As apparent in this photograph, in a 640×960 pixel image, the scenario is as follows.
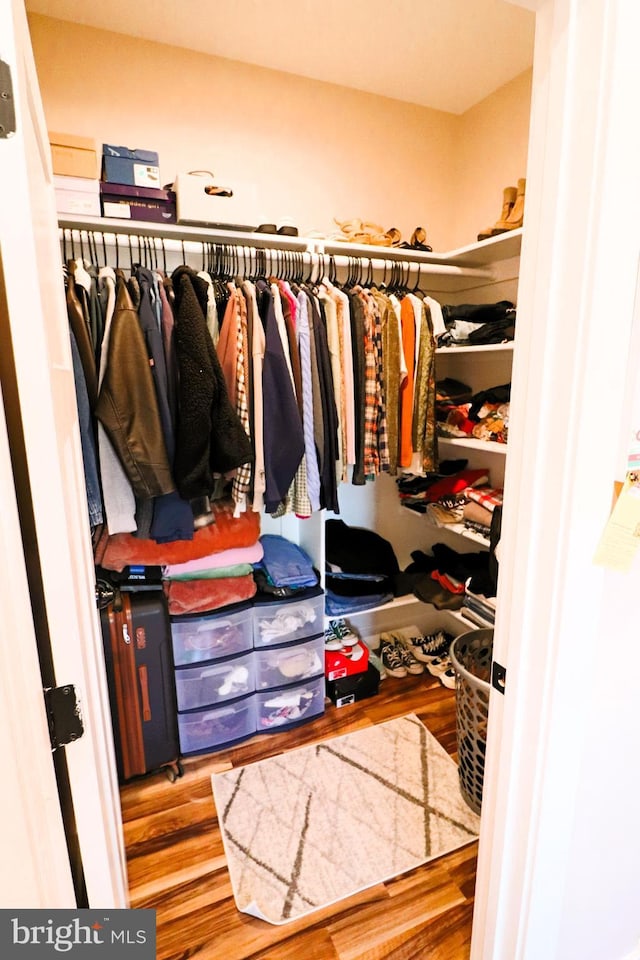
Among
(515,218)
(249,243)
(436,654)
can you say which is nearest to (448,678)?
(436,654)

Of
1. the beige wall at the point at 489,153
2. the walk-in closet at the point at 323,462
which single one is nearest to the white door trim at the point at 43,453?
the walk-in closet at the point at 323,462

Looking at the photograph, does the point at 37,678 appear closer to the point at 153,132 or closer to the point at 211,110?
the point at 153,132

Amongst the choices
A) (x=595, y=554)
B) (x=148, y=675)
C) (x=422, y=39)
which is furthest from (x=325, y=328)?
(x=148, y=675)

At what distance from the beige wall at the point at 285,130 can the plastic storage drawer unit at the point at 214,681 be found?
1.73 meters

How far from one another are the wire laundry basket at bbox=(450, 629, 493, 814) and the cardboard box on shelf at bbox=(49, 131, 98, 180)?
2.00m

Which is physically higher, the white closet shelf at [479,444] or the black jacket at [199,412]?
the black jacket at [199,412]

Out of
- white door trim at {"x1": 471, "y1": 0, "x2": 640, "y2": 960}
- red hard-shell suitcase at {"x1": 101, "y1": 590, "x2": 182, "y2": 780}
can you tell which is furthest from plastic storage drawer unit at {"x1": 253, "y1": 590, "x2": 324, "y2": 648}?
white door trim at {"x1": 471, "y1": 0, "x2": 640, "y2": 960}

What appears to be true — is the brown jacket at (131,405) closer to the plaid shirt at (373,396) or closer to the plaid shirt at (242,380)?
the plaid shirt at (242,380)

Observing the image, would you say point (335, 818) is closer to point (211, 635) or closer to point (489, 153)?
point (211, 635)

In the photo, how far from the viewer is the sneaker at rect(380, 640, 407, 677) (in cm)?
237

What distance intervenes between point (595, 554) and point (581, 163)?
591 millimetres

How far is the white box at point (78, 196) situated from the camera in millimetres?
1522

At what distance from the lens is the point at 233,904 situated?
1.36m

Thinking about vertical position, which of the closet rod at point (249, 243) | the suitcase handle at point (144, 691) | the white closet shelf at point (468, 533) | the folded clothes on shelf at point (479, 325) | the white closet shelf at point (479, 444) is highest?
the closet rod at point (249, 243)
